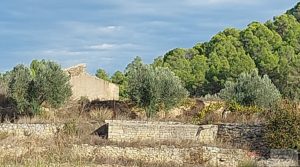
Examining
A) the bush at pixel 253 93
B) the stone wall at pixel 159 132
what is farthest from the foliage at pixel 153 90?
the stone wall at pixel 159 132

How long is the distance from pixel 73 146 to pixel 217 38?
33.3 meters

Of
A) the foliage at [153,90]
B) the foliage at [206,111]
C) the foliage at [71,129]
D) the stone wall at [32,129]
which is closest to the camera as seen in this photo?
the foliage at [71,129]

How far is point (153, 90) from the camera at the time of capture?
31.8 m

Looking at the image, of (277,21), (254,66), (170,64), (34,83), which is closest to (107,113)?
(34,83)

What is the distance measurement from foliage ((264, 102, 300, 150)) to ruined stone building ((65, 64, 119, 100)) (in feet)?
57.5

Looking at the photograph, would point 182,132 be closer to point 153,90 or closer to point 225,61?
point 153,90

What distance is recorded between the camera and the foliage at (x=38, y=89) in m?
32.7

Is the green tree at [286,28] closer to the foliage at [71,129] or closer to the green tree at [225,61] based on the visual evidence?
the green tree at [225,61]

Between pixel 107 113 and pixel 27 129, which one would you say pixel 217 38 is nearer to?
pixel 107 113

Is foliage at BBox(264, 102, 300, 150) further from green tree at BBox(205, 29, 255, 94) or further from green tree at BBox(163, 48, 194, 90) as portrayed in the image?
green tree at BBox(163, 48, 194, 90)

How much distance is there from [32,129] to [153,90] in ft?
24.3

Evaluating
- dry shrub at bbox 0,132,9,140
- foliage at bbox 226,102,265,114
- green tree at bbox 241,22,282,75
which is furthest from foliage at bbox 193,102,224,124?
green tree at bbox 241,22,282,75

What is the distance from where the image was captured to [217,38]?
56719 mm

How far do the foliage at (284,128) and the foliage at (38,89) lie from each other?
1355cm
